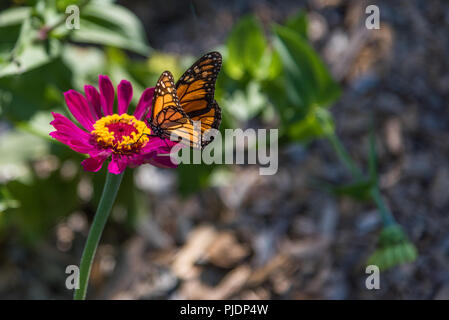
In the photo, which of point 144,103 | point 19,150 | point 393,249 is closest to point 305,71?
point 393,249

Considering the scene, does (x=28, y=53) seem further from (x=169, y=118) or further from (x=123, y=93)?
(x=169, y=118)

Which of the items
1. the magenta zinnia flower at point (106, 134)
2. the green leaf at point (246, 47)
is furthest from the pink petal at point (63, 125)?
the green leaf at point (246, 47)

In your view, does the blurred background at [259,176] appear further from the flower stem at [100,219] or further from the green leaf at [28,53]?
the flower stem at [100,219]

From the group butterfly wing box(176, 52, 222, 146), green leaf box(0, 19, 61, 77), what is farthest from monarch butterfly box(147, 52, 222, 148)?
green leaf box(0, 19, 61, 77)
